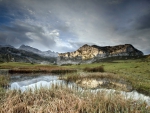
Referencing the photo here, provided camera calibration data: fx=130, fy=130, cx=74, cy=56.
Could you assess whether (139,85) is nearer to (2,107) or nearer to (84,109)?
(84,109)

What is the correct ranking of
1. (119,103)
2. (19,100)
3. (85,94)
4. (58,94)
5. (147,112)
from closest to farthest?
(147,112)
(19,100)
(119,103)
(58,94)
(85,94)

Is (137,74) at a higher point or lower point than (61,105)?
lower

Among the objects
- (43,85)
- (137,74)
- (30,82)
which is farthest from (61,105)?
(137,74)

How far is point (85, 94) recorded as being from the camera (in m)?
10.8

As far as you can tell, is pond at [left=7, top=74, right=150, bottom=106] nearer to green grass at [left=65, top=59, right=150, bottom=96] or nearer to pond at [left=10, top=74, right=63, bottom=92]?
pond at [left=10, top=74, right=63, bottom=92]

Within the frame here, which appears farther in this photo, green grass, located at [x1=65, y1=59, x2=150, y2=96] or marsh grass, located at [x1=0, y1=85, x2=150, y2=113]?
green grass, located at [x1=65, y1=59, x2=150, y2=96]

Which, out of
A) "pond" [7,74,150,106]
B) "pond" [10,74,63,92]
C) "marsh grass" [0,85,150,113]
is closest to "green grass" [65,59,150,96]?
"pond" [7,74,150,106]

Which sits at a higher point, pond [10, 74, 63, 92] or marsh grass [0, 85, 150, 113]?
marsh grass [0, 85, 150, 113]

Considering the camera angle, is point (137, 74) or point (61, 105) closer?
point (61, 105)

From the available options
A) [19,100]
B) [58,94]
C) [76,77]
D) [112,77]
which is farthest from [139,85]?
[19,100]

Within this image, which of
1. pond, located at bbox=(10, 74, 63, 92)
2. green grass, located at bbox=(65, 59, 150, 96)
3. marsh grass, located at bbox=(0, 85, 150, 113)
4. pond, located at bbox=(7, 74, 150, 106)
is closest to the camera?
marsh grass, located at bbox=(0, 85, 150, 113)

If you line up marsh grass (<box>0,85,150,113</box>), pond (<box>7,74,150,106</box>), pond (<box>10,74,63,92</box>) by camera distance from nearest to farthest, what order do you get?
marsh grass (<box>0,85,150,113</box>), pond (<box>7,74,150,106</box>), pond (<box>10,74,63,92</box>)

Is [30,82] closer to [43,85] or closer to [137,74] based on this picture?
[43,85]

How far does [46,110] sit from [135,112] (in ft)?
16.6
